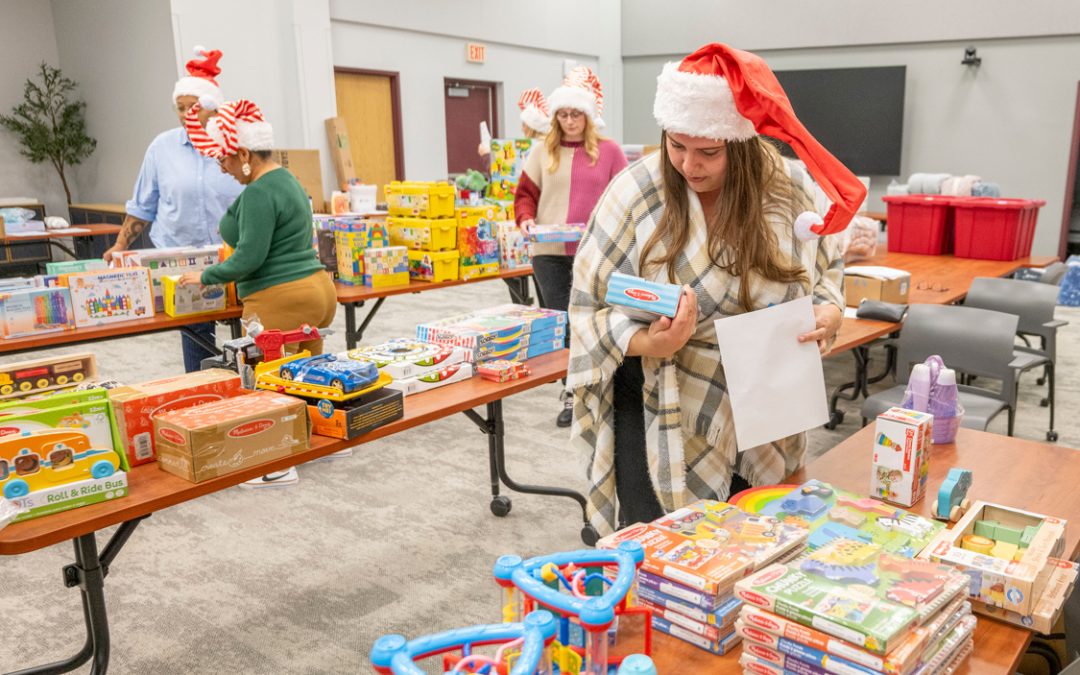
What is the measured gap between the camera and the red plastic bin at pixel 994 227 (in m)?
5.24

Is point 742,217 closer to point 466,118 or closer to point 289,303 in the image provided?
point 289,303

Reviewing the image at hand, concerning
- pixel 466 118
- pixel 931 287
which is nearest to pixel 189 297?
pixel 931 287

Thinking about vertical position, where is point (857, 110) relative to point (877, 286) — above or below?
above

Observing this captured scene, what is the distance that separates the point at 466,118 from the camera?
10828 millimetres

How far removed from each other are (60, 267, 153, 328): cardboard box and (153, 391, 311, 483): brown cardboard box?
1.71 meters

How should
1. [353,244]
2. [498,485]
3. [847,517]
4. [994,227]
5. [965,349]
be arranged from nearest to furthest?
1. [847,517]
2. [965,349]
3. [498,485]
4. [353,244]
5. [994,227]

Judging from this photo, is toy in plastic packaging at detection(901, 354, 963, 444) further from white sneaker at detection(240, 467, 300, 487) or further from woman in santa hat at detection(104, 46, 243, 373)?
woman in santa hat at detection(104, 46, 243, 373)

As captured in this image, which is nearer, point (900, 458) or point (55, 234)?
point (900, 458)

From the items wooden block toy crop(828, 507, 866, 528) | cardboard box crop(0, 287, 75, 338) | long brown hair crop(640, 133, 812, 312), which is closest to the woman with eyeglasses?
cardboard box crop(0, 287, 75, 338)

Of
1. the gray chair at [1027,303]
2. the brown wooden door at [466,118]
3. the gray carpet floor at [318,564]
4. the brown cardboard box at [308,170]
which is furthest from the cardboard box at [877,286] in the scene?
the brown wooden door at [466,118]

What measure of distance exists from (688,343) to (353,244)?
2.94 meters

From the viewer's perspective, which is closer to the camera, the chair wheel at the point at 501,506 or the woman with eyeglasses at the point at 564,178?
the chair wheel at the point at 501,506

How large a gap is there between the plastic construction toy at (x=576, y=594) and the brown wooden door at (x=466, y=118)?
9.65 m

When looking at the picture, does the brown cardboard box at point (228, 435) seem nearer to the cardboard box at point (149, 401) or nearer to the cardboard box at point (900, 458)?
the cardboard box at point (149, 401)
